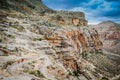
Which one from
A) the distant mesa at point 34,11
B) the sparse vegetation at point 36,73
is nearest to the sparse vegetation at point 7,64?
the sparse vegetation at point 36,73

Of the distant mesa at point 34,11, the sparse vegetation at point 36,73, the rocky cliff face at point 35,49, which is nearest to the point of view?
the sparse vegetation at point 36,73

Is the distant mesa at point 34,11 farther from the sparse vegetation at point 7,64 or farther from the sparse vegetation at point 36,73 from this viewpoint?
the sparse vegetation at point 36,73

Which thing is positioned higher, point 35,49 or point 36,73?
point 35,49

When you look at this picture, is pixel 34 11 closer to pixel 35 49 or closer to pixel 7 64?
pixel 35 49

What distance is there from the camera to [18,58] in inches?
3000

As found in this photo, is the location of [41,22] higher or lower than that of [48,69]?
higher

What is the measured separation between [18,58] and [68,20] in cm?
8574

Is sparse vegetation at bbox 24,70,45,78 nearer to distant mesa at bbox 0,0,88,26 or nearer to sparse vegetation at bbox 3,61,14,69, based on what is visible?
sparse vegetation at bbox 3,61,14,69

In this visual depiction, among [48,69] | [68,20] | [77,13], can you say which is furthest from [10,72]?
[77,13]

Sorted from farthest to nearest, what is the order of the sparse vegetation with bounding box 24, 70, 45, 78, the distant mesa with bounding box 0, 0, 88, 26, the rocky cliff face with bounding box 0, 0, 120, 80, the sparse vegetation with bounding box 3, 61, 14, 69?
the distant mesa with bounding box 0, 0, 88, 26 < the rocky cliff face with bounding box 0, 0, 120, 80 < the sparse vegetation with bounding box 24, 70, 45, 78 < the sparse vegetation with bounding box 3, 61, 14, 69

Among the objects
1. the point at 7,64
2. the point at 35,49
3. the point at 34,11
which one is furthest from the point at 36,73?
the point at 34,11

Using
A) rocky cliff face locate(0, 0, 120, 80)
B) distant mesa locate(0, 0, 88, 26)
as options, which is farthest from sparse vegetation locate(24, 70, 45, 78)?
distant mesa locate(0, 0, 88, 26)

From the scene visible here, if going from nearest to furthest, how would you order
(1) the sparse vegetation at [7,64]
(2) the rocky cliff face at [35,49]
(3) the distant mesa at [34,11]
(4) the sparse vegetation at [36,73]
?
(1) the sparse vegetation at [7,64]
(4) the sparse vegetation at [36,73]
(2) the rocky cliff face at [35,49]
(3) the distant mesa at [34,11]

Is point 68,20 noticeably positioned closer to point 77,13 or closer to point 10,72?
point 77,13
